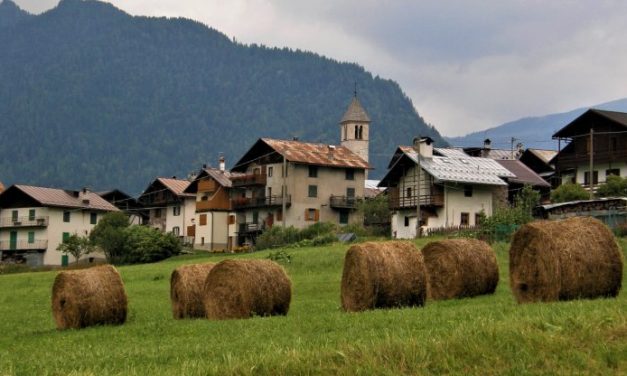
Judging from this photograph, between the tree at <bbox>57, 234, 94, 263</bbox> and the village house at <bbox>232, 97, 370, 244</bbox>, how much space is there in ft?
51.7

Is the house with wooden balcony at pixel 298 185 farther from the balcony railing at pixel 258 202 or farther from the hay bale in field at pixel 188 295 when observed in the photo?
the hay bale in field at pixel 188 295

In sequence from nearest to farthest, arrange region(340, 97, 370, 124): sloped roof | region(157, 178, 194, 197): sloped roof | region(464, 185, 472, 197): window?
region(464, 185, 472, 197): window < region(157, 178, 194, 197): sloped roof < region(340, 97, 370, 124): sloped roof

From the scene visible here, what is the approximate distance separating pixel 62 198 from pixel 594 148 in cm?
5941

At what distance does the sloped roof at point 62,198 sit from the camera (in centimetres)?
10431

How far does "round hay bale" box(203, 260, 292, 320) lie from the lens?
23.6 meters

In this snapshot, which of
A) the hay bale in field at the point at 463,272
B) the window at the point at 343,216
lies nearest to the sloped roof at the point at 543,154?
the window at the point at 343,216

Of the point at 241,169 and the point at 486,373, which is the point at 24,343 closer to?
the point at 486,373

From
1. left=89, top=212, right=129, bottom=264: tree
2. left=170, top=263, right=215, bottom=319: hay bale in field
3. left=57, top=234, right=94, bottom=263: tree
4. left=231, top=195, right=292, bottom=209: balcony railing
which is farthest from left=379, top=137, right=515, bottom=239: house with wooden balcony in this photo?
left=170, top=263, right=215, bottom=319: hay bale in field

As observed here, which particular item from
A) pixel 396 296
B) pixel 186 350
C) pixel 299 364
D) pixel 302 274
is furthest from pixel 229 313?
pixel 302 274

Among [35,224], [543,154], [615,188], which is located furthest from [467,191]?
[35,224]

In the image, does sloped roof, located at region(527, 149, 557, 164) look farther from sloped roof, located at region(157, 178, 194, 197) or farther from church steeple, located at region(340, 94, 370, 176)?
sloped roof, located at region(157, 178, 194, 197)

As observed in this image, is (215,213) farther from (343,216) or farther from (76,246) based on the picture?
(76,246)

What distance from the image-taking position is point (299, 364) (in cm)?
1184

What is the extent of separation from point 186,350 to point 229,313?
29.2 ft
